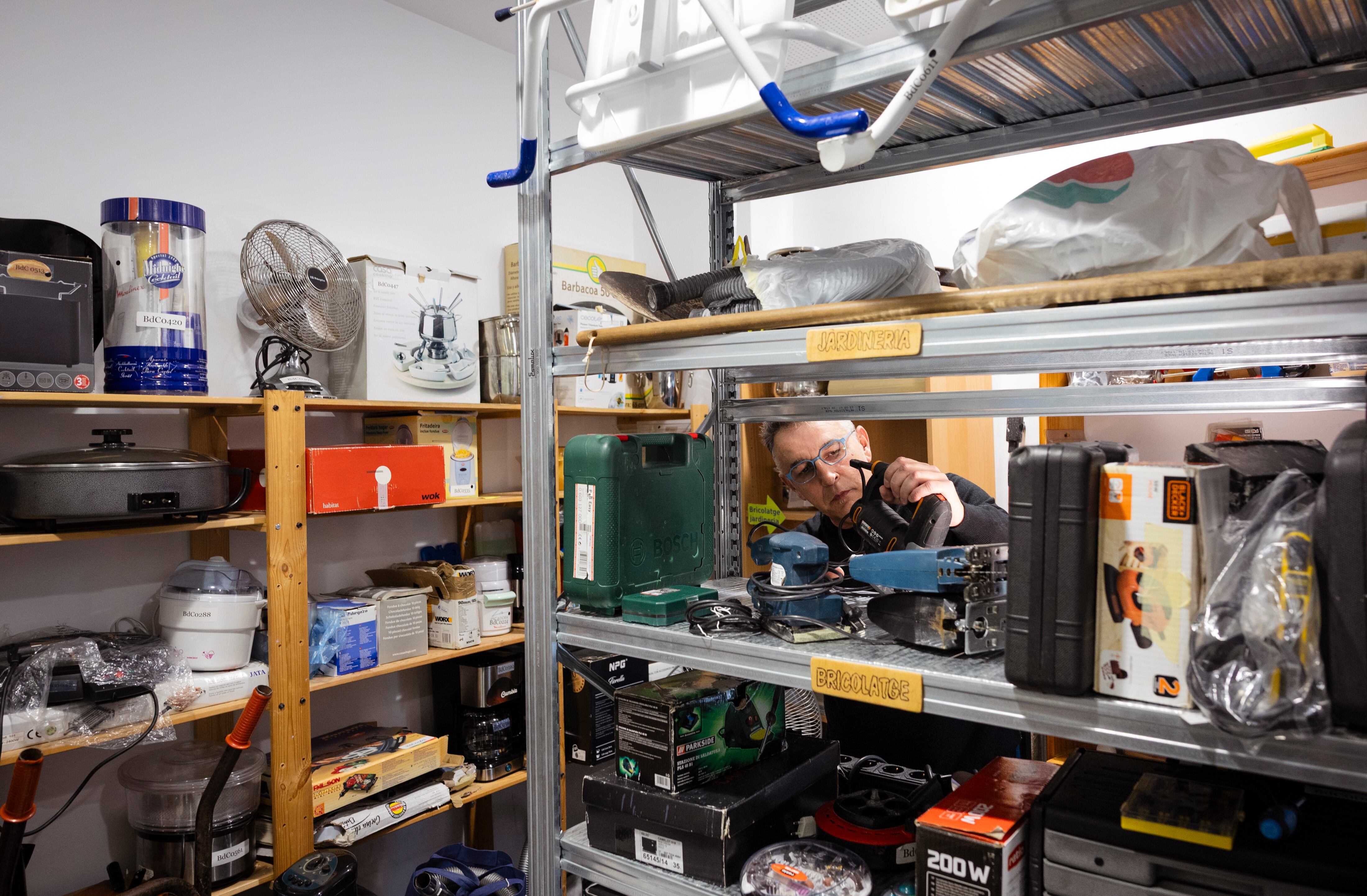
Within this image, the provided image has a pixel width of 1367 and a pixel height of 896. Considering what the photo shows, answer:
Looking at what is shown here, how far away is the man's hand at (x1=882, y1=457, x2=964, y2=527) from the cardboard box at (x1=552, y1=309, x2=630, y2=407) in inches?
53.4

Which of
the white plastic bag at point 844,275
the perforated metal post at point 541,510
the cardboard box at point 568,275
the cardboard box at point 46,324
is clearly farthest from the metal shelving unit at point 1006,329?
the cardboard box at point 568,275

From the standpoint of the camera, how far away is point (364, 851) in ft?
9.59

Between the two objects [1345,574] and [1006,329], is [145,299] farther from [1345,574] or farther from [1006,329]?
[1345,574]

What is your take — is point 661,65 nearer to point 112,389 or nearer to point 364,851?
A: point 112,389

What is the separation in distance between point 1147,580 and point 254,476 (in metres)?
2.28

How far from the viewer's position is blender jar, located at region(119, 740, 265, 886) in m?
2.11

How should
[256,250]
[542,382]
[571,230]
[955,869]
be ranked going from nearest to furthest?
[955,869]
[542,382]
[256,250]
[571,230]

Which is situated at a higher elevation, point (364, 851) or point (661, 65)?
point (661, 65)

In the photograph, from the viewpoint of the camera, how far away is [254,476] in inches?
94.3

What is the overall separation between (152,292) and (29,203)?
22.2 inches

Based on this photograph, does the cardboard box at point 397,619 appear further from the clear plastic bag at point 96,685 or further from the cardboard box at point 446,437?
the clear plastic bag at point 96,685

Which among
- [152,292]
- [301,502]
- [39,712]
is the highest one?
[152,292]

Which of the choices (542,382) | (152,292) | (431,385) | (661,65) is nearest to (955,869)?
(542,382)

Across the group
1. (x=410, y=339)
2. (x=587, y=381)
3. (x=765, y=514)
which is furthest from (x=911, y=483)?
(x=410, y=339)
